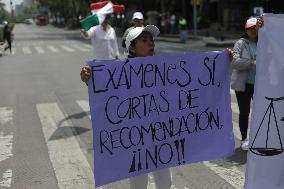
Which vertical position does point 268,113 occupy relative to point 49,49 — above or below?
above

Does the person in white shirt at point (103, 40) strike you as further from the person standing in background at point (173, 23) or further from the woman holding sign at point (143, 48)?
the person standing in background at point (173, 23)

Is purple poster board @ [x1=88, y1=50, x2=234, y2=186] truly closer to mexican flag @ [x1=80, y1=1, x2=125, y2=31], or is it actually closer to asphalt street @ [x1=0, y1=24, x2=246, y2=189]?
asphalt street @ [x1=0, y1=24, x2=246, y2=189]

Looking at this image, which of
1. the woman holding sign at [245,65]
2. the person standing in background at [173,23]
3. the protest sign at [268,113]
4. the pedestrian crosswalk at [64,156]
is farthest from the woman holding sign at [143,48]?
the person standing in background at [173,23]

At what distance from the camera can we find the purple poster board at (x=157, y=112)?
3.44 m

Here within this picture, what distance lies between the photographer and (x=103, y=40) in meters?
8.06

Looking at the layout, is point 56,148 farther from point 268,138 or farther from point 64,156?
point 268,138

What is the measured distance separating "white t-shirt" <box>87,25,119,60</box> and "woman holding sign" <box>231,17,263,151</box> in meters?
2.79

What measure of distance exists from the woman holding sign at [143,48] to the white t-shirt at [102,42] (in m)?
4.41

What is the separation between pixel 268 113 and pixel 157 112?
0.82m

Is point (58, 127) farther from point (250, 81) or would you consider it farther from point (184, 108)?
point (184, 108)

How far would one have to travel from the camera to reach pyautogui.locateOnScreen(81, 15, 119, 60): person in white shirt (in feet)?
26.2

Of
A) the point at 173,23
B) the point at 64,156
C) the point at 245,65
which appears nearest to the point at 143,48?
the point at 245,65

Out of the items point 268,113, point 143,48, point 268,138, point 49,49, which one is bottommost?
point 49,49

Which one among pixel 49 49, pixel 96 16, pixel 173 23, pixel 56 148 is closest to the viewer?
pixel 56 148
